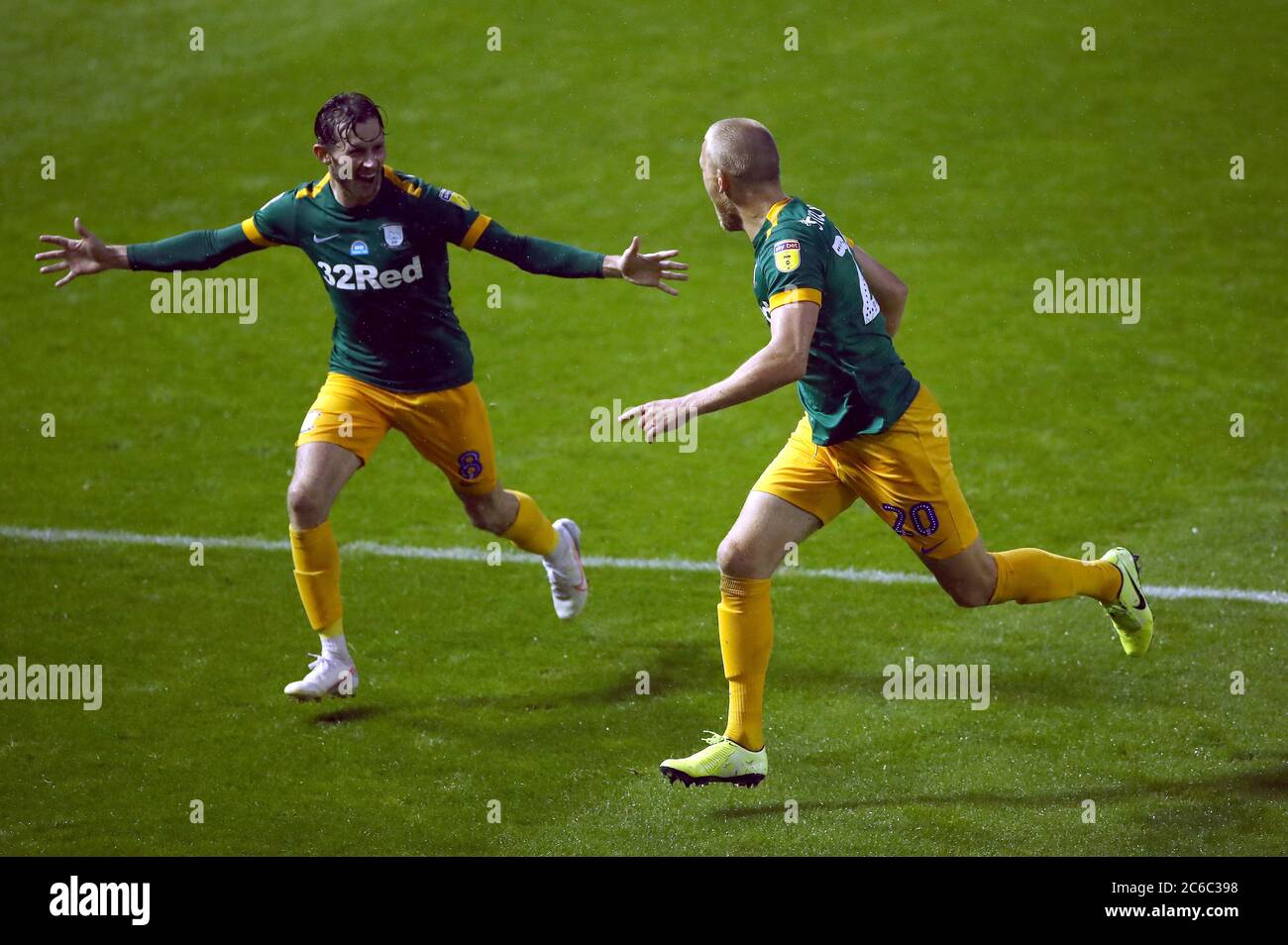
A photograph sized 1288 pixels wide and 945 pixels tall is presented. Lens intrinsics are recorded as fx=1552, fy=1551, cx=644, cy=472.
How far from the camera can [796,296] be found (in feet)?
19.6

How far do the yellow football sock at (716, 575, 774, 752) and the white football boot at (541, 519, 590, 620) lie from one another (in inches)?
86.9

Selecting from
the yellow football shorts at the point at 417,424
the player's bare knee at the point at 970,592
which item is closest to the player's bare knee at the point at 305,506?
the yellow football shorts at the point at 417,424

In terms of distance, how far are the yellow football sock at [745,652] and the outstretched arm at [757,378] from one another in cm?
108

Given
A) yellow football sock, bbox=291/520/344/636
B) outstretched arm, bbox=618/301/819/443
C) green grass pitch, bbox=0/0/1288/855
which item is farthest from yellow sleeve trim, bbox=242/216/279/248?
outstretched arm, bbox=618/301/819/443

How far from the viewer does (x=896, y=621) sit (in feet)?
28.9

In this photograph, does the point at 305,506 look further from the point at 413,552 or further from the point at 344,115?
the point at 413,552

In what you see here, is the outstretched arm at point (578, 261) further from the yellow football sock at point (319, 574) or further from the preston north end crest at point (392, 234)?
the yellow football sock at point (319, 574)

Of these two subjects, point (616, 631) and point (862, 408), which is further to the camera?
point (616, 631)

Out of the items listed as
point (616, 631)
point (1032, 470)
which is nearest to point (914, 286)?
point (1032, 470)

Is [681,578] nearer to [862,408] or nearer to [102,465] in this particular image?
[862,408]

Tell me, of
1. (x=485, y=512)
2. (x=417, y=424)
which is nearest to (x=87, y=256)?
(x=417, y=424)

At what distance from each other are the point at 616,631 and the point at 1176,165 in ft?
33.4

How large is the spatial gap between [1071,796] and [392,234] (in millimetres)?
4105

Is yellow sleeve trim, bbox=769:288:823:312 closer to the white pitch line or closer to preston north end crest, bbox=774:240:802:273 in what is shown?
preston north end crest, bbox=774:240:802:273
